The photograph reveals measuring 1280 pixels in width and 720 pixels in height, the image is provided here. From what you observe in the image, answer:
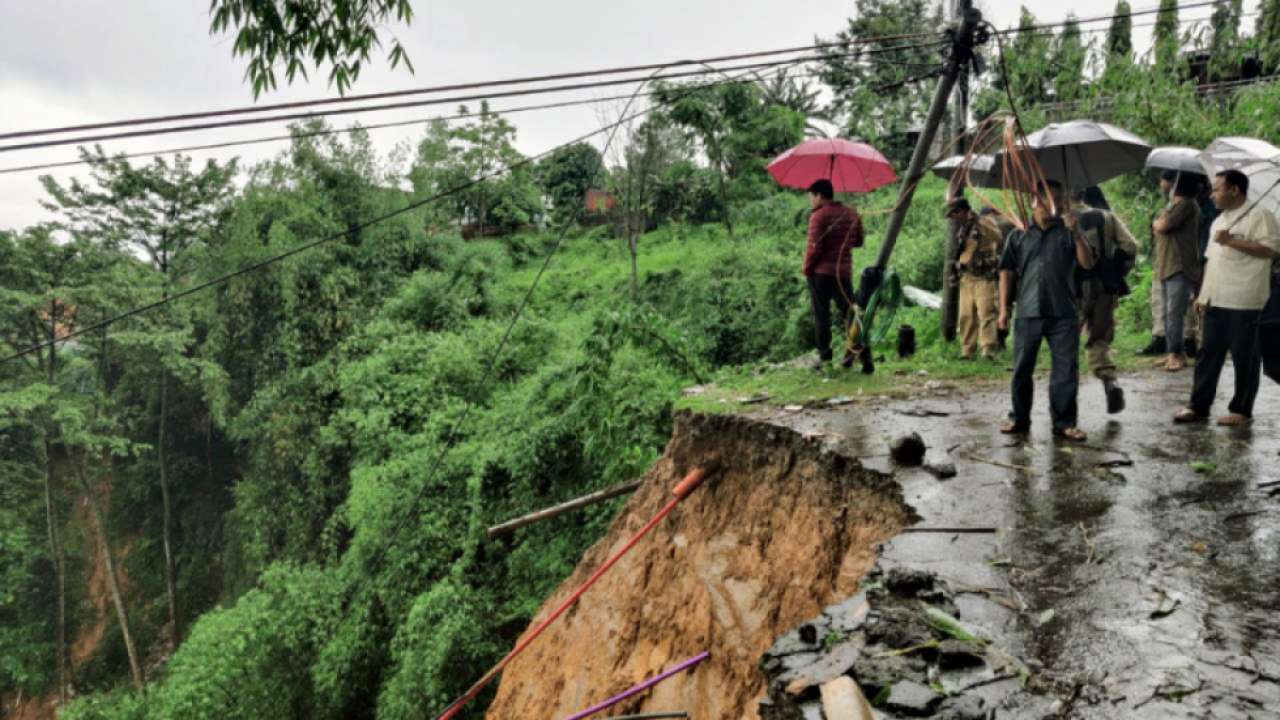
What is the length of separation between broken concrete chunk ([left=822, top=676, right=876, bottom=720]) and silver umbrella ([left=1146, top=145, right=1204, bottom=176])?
20.0ft

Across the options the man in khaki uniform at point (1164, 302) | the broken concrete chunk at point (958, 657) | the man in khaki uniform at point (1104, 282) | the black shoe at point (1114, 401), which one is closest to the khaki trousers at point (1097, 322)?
the man in khaki uniform at point (1104, 282)

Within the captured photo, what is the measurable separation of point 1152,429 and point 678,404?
348 cm

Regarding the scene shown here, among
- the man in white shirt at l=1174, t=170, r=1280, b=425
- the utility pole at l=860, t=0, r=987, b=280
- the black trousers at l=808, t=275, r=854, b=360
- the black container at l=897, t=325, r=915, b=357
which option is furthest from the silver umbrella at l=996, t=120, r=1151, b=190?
the black container at l=897, t=325, r=915, b=357

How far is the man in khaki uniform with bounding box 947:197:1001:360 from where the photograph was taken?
7707mm

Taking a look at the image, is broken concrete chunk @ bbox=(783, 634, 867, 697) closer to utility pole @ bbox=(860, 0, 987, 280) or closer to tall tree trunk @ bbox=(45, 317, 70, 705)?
utility pole @ bbox=(860, 0, 987, 280)

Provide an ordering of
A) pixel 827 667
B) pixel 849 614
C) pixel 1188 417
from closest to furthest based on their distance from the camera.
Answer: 1. pixel 827 667
2. pixel 849 614
3. pixel 1188 417

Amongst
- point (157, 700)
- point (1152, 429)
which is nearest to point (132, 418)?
point (157, 700)

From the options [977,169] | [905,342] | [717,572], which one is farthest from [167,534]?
[977,169]

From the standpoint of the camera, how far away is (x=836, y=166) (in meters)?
7.93

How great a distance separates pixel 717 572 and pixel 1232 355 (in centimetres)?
368

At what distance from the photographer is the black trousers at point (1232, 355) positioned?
15.1 feet

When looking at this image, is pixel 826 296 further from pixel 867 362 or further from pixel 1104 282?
pixel 1104 282

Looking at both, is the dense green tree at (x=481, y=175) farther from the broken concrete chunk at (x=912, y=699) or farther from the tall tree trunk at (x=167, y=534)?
the broken concrete chunk at (x=912, y=699)

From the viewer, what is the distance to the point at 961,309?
323 inches
